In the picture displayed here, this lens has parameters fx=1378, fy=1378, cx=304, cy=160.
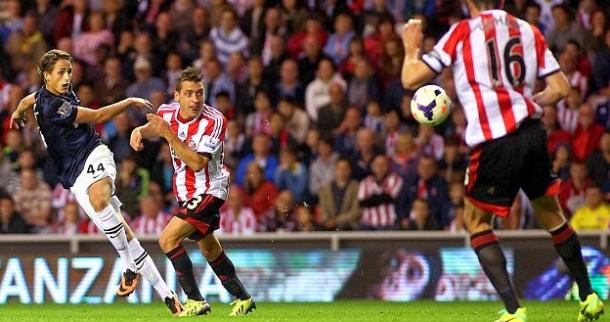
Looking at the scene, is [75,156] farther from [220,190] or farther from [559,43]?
[559,43]

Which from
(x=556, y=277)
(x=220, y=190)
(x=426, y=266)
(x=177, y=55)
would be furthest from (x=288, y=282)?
(x=177, y=55)

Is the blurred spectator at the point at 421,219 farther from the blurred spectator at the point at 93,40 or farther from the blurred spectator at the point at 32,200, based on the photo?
the blurred spectator at the point at 93,40

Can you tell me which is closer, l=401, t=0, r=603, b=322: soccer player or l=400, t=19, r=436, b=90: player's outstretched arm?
l=400, t=19, r=436, b=90: player's outstretched arm

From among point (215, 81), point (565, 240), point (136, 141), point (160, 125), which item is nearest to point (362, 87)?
point (215, 81)

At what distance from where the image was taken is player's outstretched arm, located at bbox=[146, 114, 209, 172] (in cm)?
995

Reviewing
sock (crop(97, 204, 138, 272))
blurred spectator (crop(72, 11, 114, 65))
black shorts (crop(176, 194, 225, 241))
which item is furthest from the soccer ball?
blurred spectator (crop(72, 11, 114, 65))

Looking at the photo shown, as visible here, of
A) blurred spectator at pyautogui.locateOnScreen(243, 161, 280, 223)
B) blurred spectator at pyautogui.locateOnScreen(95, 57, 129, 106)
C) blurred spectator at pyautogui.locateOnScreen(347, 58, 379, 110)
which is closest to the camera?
blurred spectator at pyautogui.locateOnScreen(243, 161, 280, 223)

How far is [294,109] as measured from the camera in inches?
666

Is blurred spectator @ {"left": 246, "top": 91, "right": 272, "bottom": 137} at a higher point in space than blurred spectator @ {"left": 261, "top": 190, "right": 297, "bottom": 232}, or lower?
higher

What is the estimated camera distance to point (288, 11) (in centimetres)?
1811

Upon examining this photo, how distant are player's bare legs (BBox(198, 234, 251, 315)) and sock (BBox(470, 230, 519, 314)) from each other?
2.50 meters

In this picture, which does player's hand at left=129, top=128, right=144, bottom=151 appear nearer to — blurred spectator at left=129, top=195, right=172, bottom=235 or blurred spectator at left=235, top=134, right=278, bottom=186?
blurred spectator at left=129, top=195, right=172, bottom=235

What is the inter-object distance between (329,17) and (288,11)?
0.57m

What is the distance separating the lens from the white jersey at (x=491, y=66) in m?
8.59
